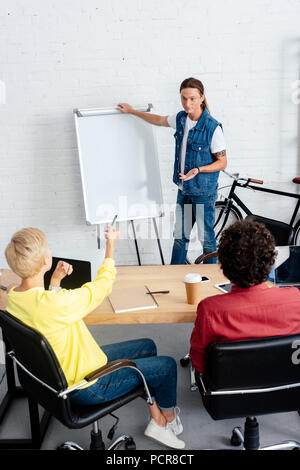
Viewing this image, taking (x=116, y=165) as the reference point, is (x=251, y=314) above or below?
below

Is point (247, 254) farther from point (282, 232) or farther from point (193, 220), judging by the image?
point (193, 220)

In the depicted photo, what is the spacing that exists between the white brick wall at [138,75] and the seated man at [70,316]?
182 centimetres

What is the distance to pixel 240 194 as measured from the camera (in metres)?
4.21

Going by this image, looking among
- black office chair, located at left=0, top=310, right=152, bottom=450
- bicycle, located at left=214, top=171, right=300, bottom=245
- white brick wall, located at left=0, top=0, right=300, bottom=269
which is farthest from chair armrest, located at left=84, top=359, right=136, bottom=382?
bicycle, located at left=214, top=171, right=300, bottom=245

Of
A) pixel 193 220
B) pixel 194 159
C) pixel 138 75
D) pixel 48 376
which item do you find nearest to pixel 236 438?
pixel 48 376

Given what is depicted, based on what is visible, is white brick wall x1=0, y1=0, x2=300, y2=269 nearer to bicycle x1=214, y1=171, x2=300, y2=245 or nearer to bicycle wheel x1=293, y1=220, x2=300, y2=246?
bicycle x1=214, y1=171, x2=300, y2=245

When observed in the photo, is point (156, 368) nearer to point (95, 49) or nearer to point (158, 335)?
point (158, 335)

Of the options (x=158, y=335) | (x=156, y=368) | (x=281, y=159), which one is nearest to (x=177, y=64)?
(x=281, y=159)

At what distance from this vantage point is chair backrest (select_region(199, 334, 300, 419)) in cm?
151

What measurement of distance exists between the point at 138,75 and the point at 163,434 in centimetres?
280

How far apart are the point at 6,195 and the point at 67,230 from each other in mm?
600

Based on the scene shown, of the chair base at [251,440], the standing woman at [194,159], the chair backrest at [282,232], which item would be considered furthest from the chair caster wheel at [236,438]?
the standing woman at [194,159]

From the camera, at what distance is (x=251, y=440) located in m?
1.93

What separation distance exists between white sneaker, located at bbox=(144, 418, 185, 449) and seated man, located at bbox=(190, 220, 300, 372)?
685mm
